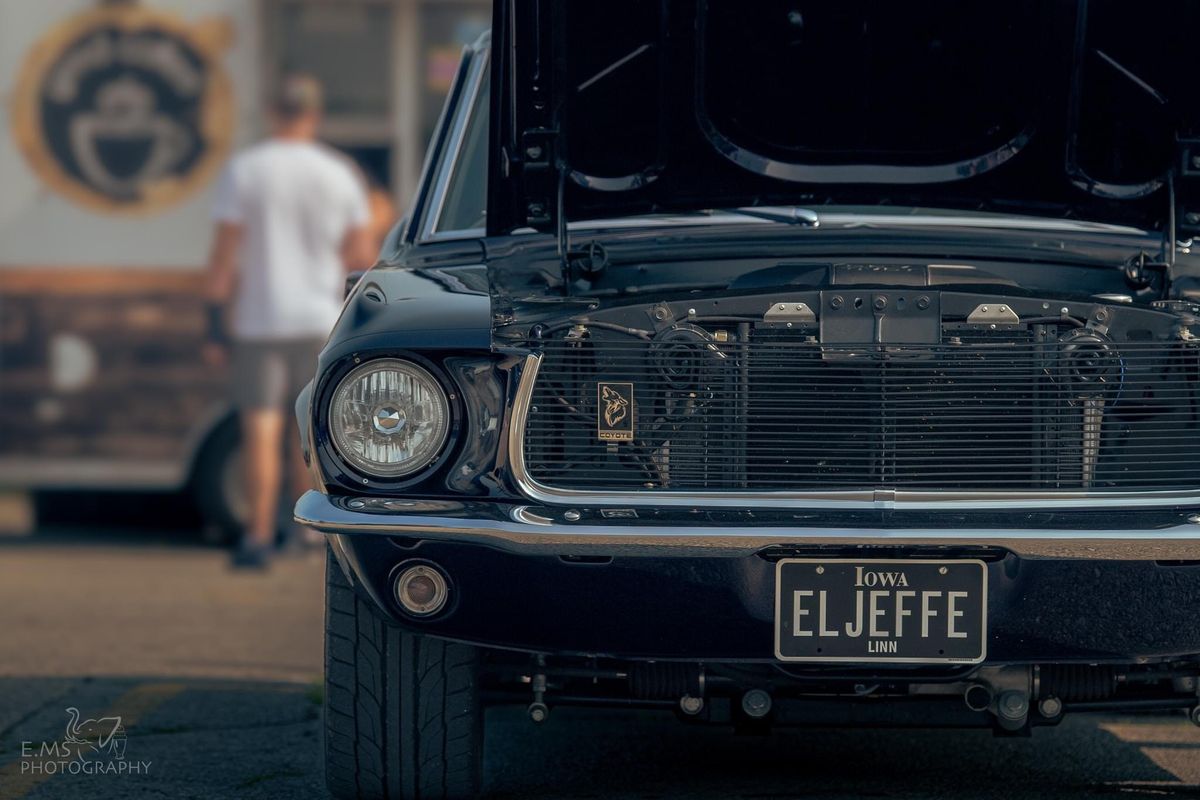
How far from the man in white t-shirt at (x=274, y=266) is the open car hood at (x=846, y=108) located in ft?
14.9

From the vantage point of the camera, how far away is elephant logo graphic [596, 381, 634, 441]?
389 cm

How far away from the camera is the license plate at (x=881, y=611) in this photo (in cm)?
382

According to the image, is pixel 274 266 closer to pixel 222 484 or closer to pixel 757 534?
pixel 222 484

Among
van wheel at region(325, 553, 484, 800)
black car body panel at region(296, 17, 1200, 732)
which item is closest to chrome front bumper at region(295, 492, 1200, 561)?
black car body panel at region(296, 17, 1200, 732)

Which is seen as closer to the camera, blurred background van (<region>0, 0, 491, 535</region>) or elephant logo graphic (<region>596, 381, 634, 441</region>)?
elephant logo graphic (<region>596, 381, 634, 441</region>)

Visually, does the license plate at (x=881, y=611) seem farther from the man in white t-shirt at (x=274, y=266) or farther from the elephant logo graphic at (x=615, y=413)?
the man in white t-shirt at (x=274, y=266)

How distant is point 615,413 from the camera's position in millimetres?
3895

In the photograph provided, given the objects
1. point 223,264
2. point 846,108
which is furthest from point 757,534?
point 223,264

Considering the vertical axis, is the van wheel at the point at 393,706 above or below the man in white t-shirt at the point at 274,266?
below

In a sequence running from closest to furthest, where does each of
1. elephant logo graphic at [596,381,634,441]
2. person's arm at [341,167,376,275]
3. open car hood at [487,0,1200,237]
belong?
elephant logo graphic at [596,381,634,441], open car hood at [487,0,1200,237], person's arm at [341,167,376,275]

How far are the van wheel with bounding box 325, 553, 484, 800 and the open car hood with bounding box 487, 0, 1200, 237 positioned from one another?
1.04m

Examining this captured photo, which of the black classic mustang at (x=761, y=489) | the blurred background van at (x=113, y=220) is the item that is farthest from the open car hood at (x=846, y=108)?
the blurred background van at (x=113, y=220)

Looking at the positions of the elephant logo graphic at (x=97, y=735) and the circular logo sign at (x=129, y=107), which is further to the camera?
the circular logo sign at (x=129, y=107)

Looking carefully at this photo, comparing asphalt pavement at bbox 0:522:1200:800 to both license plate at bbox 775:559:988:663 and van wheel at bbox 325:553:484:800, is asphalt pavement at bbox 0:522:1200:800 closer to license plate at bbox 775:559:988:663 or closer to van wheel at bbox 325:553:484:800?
van wheel at bbox 325:553:484:800
